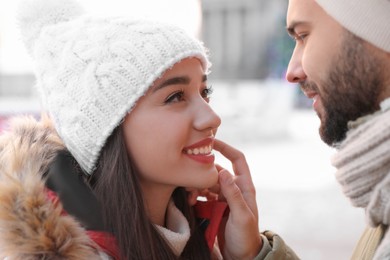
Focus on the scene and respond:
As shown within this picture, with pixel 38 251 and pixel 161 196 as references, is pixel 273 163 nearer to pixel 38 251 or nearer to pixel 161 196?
pixel 161 196

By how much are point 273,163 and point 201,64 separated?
626 cm

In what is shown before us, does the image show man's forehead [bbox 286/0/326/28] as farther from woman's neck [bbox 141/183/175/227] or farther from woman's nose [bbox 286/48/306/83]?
woman's neck [bbox 141/183/175/227]

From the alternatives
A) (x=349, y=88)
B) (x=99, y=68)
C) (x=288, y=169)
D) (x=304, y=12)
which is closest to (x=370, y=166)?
(x=349, y=88)

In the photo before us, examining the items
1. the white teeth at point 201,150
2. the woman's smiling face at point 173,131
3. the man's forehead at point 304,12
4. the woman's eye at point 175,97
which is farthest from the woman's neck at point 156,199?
the man's forehead at point 304,12

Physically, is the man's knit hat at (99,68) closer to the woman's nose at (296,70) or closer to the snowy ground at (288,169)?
the woman's nose at (296,70)

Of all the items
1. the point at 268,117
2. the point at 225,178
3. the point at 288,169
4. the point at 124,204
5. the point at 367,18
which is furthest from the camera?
the point at 268,117

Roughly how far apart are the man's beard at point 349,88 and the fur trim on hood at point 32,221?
0.78 meters

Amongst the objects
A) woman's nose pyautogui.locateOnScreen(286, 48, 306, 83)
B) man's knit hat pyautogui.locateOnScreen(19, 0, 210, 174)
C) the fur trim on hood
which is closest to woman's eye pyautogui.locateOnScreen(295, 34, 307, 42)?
woman's nose pyautogui.locateOnScreen(286, 48, 306, 83)

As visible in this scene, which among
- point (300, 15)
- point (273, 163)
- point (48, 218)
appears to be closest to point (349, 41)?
point (300, 15)

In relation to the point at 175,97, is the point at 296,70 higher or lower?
higher

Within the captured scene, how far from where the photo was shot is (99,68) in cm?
168

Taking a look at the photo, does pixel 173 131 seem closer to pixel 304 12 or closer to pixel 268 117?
pixel 304 12

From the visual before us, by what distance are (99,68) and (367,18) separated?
81cm

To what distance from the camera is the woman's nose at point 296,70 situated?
1.72m
